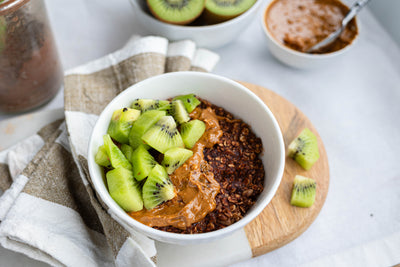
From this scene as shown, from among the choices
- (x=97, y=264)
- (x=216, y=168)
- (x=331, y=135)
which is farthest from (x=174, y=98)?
(x=331, y=135)

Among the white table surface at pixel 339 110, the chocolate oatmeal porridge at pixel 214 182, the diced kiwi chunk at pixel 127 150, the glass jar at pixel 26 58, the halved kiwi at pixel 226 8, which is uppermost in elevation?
the glass jar at pixel 26 58

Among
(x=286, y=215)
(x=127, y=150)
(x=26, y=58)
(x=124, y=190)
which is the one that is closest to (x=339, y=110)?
(x=286, y=215)

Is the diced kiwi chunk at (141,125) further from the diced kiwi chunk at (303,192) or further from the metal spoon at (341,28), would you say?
the metal spoon at (341,28)

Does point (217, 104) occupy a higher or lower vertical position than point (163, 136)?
lower

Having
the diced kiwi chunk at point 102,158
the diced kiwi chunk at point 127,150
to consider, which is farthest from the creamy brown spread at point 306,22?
the diced kiwi chunk at point 102,158

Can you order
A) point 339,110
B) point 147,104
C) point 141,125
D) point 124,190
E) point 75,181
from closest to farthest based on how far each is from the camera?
point 124,190, point 141,125, point 147,104, point 75,181, point 339,110

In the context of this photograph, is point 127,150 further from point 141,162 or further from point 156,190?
point 156,190
